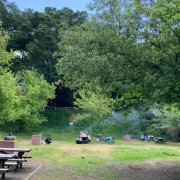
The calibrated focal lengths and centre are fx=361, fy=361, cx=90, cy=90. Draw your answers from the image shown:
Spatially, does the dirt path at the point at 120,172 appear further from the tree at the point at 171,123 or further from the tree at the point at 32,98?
the tree at the point at 32,98

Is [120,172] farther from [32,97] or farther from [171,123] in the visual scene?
[32,97]

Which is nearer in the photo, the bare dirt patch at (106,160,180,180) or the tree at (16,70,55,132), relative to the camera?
the bare dirt patch at (106,160,180,180)

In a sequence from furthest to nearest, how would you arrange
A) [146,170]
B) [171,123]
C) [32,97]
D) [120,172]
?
[32,97]
[171,123]
[146,170]
[120,172]

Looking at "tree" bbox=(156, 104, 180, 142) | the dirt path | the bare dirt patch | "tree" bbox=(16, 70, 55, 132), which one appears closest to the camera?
the dirt path

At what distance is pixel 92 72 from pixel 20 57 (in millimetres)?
38654

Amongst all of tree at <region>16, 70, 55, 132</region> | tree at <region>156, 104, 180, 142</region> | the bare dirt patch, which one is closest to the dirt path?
the bare dirt patch

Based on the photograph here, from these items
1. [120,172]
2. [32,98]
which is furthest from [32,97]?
[120,172]

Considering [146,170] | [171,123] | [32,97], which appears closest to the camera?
[146,170]

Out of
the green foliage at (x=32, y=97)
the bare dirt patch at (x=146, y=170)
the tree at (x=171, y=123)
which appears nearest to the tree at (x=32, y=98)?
the green foliage at (x=32, y=97)

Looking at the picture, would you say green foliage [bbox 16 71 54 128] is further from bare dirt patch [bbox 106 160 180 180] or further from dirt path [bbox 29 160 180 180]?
dirt path [bbox 29 160 180 180]

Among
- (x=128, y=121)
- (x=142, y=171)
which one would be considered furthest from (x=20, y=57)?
(x=142, y=171)

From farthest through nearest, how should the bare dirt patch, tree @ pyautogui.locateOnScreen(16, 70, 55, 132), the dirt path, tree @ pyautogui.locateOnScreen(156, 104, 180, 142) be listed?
tree @ pyautogui.locateOnScreen(16, 70, 55, 132) < tree @ pyautogui.locateOnScreen(156, 104, 180, 142) < the bare dirt patch < the dirt path

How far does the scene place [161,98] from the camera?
10.9 meters

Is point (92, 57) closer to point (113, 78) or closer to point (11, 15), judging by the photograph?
point (113, 78)
